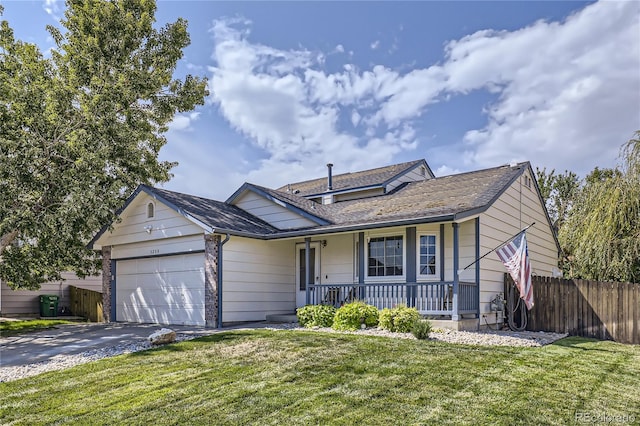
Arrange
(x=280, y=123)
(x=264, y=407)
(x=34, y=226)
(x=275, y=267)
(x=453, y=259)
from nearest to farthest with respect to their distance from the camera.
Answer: (x=264, y=407) → (x=453, y=259) → (x=34, y=226) → (x=275, y=267) → (x=280, y=123)

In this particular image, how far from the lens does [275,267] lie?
15484 mm

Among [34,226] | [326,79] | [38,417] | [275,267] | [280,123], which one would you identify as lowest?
[38,417]

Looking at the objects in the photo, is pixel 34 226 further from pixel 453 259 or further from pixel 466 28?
pixel 466 28

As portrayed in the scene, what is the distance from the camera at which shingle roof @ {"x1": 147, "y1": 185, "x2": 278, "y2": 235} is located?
1409 cm

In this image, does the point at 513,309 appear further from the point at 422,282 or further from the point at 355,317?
the point at 355,317

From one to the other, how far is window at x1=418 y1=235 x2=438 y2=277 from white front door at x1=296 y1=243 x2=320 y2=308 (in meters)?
3.43

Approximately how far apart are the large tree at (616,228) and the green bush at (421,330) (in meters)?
7.11

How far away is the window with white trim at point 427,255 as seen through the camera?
13180mm

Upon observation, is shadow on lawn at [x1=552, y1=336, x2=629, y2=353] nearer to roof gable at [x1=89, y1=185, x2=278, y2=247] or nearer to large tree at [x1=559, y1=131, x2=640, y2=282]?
large tree at [x1=559, y1=131, x2=640, y2=282]

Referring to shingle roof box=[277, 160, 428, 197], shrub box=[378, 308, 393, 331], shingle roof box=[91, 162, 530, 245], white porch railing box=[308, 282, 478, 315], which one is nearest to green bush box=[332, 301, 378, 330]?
shrub box=[378, 308, 393, 331]

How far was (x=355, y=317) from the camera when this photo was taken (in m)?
11.8

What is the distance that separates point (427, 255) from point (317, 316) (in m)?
3.34

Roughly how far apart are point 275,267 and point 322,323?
3.45 meters

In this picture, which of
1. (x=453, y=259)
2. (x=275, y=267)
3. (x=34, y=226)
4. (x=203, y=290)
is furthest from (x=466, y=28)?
(x=34, y=226)
